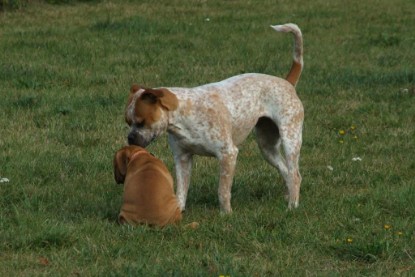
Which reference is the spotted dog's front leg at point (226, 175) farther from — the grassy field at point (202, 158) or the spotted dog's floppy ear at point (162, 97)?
the spotted dog's floppy ear at point (162, 97)

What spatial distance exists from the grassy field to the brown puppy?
156 millimetres

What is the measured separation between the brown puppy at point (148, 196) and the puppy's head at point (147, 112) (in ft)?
0.69

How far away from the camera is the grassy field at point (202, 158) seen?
648cm

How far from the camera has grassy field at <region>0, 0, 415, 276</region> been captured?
21.3ft

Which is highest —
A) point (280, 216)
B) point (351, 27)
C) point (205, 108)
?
point (205, 108)

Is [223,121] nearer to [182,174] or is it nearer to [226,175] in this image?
[226,175]

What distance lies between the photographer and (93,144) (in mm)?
10086

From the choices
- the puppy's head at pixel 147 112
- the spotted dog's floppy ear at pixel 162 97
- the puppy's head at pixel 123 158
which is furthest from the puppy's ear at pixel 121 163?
the spotted dog's floppy ear at pixel 162 97

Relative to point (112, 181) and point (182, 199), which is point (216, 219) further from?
point (112, 181)

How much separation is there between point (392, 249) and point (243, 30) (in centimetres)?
1099

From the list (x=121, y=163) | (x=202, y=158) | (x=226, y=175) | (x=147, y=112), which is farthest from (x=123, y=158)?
(x=202, y=158)

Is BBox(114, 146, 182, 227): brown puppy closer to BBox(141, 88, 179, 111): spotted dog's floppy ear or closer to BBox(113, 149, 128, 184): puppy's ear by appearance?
BBox(113, 149, 128, 184): puppy's ear

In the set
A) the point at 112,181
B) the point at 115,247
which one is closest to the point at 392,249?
the point at 115,247

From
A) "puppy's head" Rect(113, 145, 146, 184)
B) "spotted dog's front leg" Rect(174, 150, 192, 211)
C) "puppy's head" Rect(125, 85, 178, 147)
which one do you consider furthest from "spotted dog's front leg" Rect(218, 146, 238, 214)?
"puppy's head" Rect(113, 145, 146, 184)
